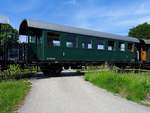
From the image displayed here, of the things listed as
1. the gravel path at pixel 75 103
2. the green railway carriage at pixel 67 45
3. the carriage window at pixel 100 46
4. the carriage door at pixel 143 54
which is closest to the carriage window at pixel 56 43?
the green railway carriage at pixel 67 45

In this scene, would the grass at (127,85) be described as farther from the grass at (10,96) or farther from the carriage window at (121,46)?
the carriage window at (121,46)

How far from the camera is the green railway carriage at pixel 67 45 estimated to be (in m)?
23.2

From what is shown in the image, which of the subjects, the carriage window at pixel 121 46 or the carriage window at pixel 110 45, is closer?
the carriage window at pixel 110 45

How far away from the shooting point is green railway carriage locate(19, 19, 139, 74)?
23.2 meters

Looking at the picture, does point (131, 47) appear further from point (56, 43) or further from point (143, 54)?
point (56, 43)

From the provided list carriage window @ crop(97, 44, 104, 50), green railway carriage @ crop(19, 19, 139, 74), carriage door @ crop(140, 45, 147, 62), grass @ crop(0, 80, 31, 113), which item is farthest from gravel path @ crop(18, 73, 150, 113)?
carriage door @ crop(140, 45, 147, 62)

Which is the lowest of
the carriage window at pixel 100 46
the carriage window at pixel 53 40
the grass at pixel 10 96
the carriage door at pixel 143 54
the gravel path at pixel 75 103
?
the gravel path at pixel 75 103

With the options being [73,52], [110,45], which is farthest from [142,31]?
[73,52]

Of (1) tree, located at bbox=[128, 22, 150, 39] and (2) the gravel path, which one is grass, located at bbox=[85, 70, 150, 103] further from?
(1) tree, located at bbox=[128, 22, 150, 39]

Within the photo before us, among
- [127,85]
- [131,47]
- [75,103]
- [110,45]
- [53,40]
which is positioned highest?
[53,40]

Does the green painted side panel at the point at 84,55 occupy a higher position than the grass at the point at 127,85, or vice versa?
the green painted side panel at the point at 84,55

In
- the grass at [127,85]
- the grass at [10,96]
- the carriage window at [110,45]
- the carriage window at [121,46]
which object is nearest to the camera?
the grass at [10,96]

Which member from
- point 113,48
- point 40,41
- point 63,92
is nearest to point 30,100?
point 63,92

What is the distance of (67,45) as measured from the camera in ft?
80.8
